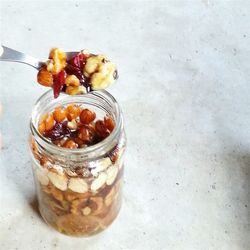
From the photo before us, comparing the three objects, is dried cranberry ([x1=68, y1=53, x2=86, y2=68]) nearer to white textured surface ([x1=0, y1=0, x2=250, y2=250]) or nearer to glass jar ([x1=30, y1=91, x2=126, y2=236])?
glass jar ([x1=30, y1=91, x2=126, y2=236])

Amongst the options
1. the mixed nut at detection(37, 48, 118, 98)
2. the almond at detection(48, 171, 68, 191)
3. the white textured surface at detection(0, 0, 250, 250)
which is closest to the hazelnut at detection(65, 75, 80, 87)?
the mixed nut at detection(37, 48, 118, 98)

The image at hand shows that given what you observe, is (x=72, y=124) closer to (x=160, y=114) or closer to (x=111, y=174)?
(x=111, y=174)

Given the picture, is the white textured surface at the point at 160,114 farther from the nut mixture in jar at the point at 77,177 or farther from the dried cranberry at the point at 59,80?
the dried cranberry at the point at 59,80

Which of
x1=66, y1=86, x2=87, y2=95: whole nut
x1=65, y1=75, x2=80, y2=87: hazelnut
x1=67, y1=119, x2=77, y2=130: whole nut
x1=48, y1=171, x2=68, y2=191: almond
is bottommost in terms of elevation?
x1=48, y1=171, x2=68, y2=191: almond

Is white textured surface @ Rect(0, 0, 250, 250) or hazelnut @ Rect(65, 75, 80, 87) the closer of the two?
hazelnut @ Rect(65, 75, 80, 87)

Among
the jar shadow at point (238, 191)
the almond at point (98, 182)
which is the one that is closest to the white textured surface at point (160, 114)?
the jar shadow at point (238, 191)

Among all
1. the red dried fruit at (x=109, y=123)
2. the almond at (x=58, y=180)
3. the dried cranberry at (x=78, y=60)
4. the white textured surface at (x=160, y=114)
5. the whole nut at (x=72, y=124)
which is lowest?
the white textured surface at (x=160, y=114)

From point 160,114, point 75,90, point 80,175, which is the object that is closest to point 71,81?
point 75,90

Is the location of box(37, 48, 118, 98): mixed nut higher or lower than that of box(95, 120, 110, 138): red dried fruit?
higher
